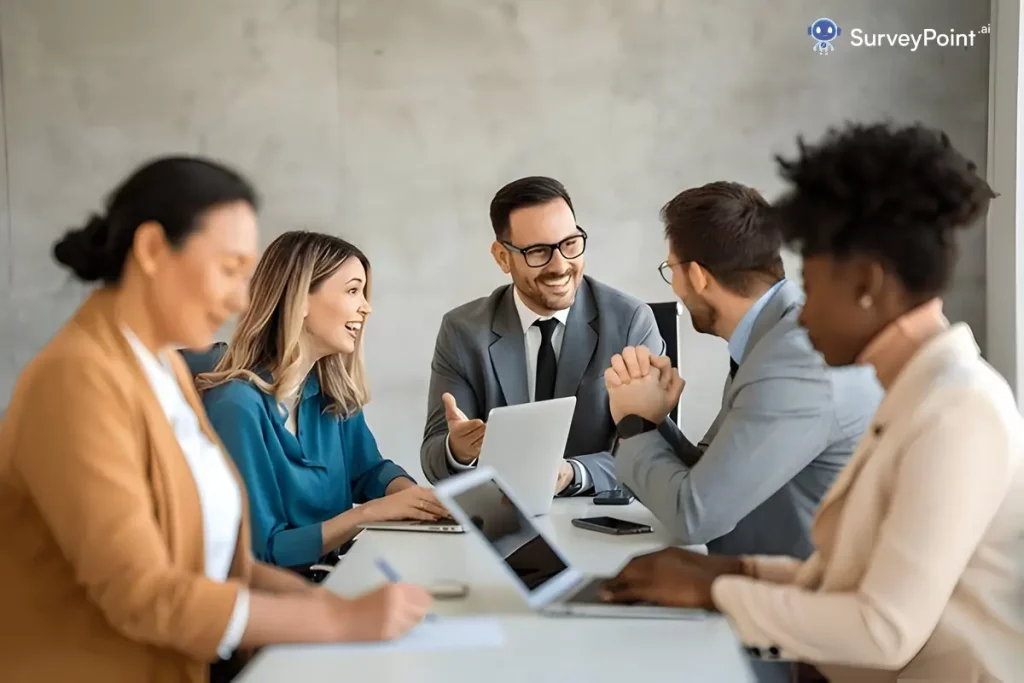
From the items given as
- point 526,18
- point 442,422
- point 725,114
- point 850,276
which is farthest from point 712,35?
point 850,276

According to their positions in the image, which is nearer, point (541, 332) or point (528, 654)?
point (528, 654)

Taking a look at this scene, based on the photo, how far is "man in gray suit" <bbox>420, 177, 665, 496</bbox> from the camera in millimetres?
2631

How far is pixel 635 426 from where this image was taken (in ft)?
6.13

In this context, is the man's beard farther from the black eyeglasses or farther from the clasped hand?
the black eyeglasses

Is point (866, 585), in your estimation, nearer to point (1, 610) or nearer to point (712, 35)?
point (1, 610)

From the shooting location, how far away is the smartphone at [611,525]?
1911 millimetres

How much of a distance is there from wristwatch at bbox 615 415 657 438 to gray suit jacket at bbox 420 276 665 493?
2.28ft

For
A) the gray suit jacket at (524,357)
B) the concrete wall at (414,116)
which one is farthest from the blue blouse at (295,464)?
the concrete wall at (414,116)

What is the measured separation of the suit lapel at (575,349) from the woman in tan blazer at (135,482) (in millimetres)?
1373

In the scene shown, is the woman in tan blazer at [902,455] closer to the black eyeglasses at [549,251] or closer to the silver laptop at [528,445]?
the silver laptop at [528,445]

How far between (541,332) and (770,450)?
114cm

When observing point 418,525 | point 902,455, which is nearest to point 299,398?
point 418,525

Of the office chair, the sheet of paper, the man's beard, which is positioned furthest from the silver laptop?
the office chair

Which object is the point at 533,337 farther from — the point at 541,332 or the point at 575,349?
the point at 575,349
